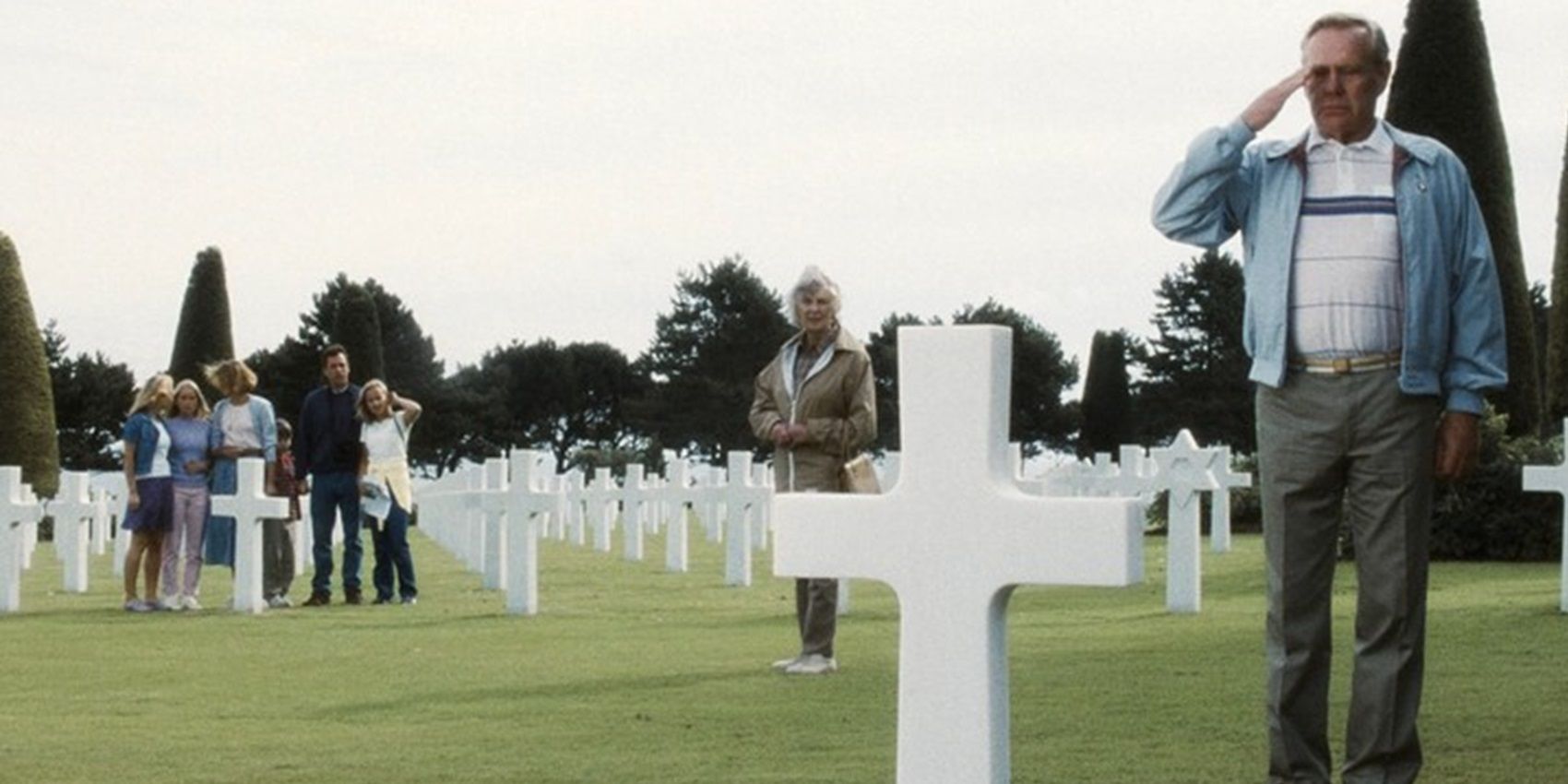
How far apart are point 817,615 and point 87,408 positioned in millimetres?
54040

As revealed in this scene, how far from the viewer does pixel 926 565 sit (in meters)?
4.57

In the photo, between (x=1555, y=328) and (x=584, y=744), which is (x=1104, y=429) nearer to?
(x=1555, y=328)

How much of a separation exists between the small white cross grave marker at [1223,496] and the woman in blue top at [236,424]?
1108 cm

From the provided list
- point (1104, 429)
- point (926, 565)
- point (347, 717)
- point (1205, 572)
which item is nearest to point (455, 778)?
point (347, 717)

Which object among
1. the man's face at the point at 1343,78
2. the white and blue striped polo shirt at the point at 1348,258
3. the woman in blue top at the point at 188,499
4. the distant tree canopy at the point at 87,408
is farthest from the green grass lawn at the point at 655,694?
the distant tree canopy at the point at 87,408

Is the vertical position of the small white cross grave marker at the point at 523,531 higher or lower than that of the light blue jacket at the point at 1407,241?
lower

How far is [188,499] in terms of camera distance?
18.8 metres

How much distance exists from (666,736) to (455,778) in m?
1.35

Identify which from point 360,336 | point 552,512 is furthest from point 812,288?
point 360,336

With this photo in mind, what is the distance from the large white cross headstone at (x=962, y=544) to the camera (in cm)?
445

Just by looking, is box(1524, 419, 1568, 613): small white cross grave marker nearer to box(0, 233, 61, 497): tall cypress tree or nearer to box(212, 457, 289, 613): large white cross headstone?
box(212, 457, 289, 613): large white cross headstone

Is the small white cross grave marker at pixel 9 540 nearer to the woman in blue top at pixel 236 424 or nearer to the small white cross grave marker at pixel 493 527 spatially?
the woman in blue top at pixel 236 424

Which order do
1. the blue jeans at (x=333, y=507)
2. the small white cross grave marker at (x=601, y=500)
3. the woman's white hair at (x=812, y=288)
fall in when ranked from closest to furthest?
the woman's white hair at (x=812, y=288) < the blue jeans at (x=333, y=507) < the small white cross grave marker at (x=601, y=500)

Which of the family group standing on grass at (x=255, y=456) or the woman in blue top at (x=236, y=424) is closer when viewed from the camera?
the family group standing on grass at (x=255, y=456)
